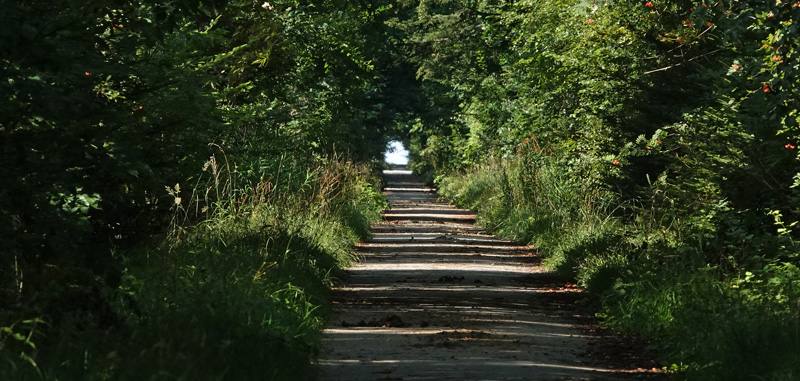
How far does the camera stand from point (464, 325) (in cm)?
1109

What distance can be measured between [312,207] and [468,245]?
526 cm

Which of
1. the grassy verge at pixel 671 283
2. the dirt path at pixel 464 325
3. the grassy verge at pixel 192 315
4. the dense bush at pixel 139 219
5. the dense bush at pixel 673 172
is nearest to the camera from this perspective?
the grassy verge at pixel 192 315

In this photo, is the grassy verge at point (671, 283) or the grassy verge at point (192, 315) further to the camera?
the grassy verge at point (671, 283)

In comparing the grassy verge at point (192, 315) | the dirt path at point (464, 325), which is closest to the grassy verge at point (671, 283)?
the dirt path at point (464, 325)

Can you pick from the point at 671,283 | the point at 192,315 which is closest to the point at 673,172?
the point at 671,283

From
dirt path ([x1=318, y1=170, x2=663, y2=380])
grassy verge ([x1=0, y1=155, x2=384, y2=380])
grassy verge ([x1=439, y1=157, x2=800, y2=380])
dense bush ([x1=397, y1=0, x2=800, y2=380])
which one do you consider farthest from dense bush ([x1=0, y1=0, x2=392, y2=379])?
dense bush ([x1=397, y1=0, x2=800, y2=380])

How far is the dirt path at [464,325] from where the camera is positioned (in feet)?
28.4

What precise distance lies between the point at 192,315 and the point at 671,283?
563cm

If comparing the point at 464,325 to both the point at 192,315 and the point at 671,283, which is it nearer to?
the point at 671,283

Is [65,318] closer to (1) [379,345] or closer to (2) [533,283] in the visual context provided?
(1) [379,345]

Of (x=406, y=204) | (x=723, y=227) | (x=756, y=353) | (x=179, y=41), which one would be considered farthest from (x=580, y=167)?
(x=406, y=204)

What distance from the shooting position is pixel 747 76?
40.9ft

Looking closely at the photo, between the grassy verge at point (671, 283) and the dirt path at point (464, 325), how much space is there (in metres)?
0.38

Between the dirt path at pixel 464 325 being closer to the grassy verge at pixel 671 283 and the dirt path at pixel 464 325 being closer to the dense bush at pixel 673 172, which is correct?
the grassy verge at pixel 671 283
